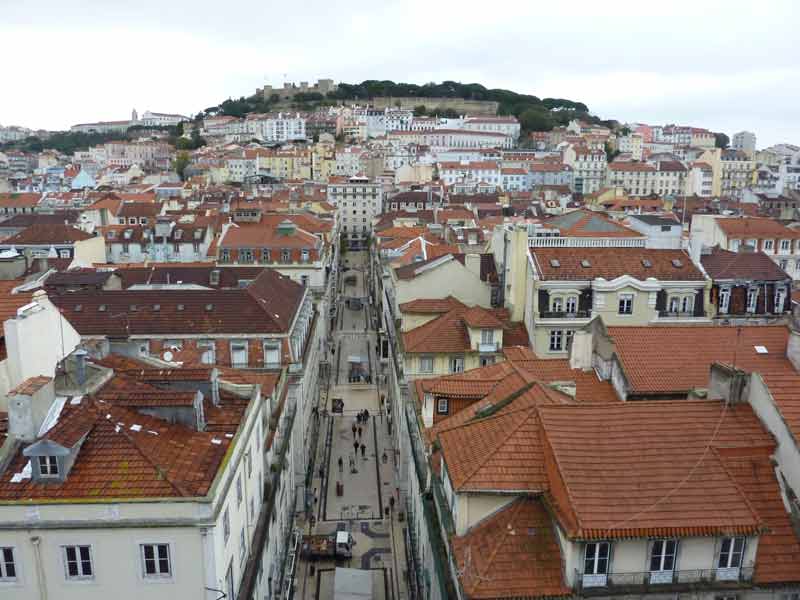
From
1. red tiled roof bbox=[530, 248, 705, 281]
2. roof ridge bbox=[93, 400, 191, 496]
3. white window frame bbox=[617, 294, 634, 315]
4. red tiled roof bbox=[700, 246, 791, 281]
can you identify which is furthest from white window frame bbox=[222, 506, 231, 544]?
red tiled roof bbox=[700, 246, 791, 281]

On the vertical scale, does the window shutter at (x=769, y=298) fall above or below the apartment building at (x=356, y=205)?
above

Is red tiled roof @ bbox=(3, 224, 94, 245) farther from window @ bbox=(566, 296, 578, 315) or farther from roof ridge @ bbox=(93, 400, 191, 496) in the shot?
roof ridge @ bbox=(93, 400, 191, 496)

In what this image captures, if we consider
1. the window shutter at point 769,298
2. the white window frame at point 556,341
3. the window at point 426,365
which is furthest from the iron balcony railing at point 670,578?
the window shutter at point 769,298

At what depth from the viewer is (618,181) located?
546 ft

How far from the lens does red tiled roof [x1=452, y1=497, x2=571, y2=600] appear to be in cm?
1769

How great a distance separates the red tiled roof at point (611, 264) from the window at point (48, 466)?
29.2m

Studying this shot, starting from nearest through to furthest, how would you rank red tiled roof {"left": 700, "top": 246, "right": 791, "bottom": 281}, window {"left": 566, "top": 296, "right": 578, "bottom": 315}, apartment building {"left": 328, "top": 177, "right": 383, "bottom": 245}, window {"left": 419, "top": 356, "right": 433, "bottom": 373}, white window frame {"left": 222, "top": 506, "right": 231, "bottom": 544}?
white window frame {"left": 222, "top": 506, "right": 231, "bottom": 544} → window {"left": 419, "top": 356, "right": 433, "bottom": 373} → window {"left": 566, "top": 296, "right": 578, "bottom": 315} → red tiled roof {"left": 700, "top": 246, "right": 791, "bottom": 281} → apartment building {"left": 328, "top": 177, "right": 383, "bottom": 245}

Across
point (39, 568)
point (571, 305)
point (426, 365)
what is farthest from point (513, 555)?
point (571, 305)

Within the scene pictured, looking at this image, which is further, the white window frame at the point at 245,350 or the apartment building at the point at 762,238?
the apartment building at the point at 762,238

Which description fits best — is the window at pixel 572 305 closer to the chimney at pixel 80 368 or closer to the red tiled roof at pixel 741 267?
the red tiled roof at pixel 741 267

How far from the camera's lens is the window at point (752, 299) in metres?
43.1

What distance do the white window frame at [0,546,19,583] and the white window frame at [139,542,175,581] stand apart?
10.4 feet

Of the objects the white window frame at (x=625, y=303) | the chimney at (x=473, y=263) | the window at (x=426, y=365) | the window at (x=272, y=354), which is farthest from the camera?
Answer: the chimney at (x=473, y=263)

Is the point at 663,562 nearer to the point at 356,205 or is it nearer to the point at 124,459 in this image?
the point at 124,459
